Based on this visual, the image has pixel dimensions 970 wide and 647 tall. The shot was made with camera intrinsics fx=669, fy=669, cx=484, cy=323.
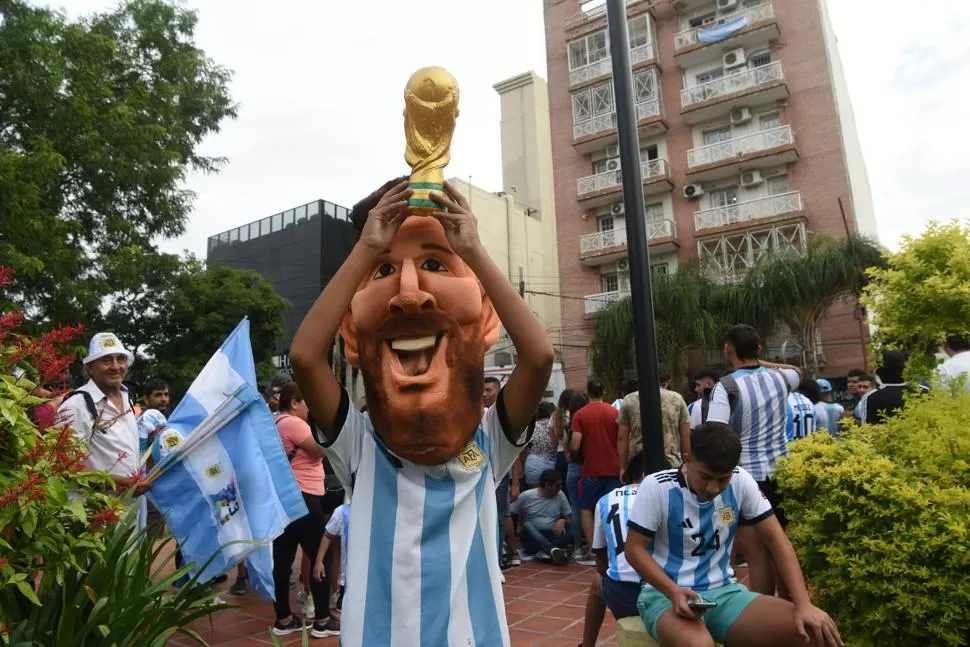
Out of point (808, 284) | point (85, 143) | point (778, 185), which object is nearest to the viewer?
point (85, 143)

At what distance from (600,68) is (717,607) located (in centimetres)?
2299

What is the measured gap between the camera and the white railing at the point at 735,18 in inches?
810

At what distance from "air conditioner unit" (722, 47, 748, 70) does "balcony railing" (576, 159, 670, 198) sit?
11.6ft

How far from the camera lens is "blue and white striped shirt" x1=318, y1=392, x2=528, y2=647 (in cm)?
188

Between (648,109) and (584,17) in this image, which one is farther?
(584,17)

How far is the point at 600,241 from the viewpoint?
2242cm

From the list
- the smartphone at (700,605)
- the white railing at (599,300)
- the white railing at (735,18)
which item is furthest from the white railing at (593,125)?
the smartphone at (700,605)

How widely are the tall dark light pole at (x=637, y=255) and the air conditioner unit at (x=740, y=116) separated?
1908 centimetres

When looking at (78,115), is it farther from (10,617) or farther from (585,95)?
(585,95)

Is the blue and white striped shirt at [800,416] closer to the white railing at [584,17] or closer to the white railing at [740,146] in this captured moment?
the white railing at [740,146]

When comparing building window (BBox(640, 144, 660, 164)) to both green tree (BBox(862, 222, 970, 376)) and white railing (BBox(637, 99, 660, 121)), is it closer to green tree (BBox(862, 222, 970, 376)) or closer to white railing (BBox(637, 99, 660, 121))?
white railing (BBox(637, 99, 660, 121))

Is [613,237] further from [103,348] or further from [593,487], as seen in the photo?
[103,348]

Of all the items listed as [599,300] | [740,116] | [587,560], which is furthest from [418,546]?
[740,116]

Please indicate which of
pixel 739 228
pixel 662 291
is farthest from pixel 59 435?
pixel 739 228
